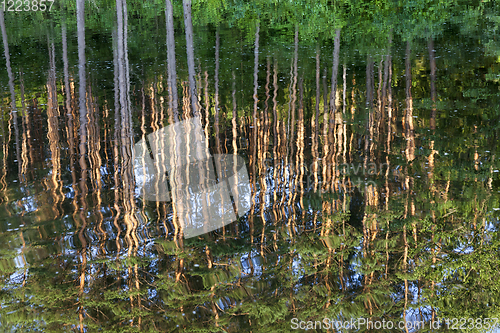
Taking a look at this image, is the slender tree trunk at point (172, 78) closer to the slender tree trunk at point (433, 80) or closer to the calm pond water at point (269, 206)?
the calm pond water at point (269, 206)

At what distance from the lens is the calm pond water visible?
5.20 m

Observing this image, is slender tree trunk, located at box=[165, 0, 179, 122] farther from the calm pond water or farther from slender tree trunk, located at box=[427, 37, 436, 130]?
slender tree trunk, located at box=[427, 37, 436, 130]

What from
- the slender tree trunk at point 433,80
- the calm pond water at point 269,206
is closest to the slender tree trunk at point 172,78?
the calm pond water at point 269,206

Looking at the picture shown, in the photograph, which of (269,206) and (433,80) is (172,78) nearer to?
(433,80)

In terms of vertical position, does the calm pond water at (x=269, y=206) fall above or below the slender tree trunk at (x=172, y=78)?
below

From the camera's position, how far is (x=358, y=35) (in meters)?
23.2

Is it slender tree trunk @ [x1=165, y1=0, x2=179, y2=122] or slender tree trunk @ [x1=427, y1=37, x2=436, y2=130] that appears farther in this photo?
slender tree trunk @ [x1=165, y1=0, x2=179, y2=122]

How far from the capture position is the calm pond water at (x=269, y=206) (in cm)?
520

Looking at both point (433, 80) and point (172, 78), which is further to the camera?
point (172, 78)

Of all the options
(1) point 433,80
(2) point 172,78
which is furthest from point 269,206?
(2) point 172,78

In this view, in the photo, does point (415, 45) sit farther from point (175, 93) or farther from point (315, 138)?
point (315, 138)

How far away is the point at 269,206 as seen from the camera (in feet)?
23.6

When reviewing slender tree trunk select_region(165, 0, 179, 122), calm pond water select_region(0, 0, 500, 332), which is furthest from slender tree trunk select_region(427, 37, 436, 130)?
slender tree trunk select_region(165, 0, 179, 122)

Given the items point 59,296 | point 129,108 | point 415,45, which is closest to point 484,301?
point 59,296
